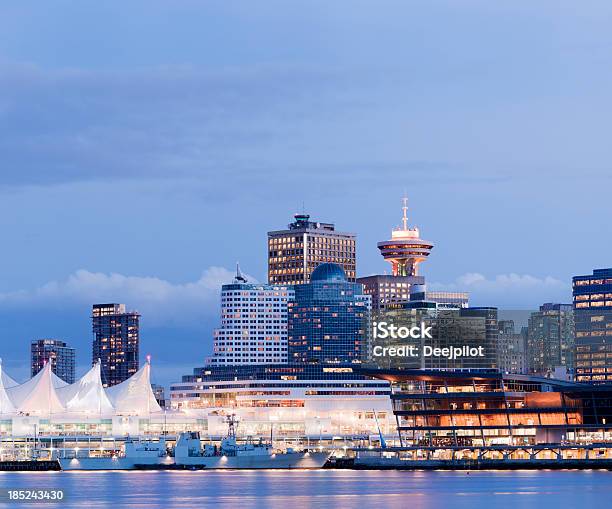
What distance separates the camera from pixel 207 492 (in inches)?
6811

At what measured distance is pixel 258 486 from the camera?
7264 inches

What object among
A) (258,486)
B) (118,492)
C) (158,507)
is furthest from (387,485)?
(158,507)

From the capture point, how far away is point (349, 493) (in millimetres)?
167750

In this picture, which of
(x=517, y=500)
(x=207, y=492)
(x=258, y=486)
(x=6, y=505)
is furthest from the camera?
(x=258, y=486)

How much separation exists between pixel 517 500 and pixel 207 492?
3469 centimetres

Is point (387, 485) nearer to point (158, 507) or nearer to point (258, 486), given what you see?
point (258, 486)

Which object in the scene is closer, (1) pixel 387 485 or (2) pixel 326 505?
(2) pixel 326 505

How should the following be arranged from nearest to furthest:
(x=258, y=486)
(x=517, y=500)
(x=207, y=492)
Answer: (x=517, y=500)
(x=207, y=492)
(x=258, y=486)

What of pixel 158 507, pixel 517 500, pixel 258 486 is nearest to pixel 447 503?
pixel 517 500

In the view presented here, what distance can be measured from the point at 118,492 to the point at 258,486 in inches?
667

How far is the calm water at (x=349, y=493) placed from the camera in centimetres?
15100

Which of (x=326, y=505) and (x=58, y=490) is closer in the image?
(x=326, y=505)

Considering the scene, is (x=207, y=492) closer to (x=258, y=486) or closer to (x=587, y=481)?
(x=258, y=486)

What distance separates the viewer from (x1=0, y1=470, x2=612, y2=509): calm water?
151000mm
